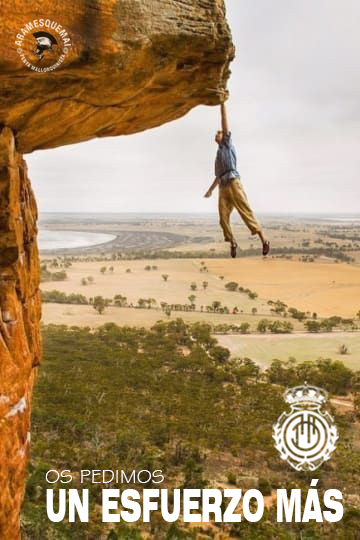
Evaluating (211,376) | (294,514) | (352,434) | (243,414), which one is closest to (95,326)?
(211,376)

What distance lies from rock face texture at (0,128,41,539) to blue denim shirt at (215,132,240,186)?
245 centimetres

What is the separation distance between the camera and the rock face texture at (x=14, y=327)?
16.9 ft

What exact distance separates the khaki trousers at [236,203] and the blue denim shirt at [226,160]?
10cm

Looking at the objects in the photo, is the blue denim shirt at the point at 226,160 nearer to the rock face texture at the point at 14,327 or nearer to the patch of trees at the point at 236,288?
the rock face texture at the point at 14,327

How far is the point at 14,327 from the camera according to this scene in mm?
5441

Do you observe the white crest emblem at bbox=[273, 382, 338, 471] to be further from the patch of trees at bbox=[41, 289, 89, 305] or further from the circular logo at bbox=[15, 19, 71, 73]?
the patch of trees at bbox=[41, 289, 89, 305]

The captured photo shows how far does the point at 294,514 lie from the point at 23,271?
1452 centimetres

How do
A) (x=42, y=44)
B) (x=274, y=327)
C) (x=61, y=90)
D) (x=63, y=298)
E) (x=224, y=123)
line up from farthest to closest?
(x=63, y=298)
(x=274, y=327)
(x=224, y=123)
(x=61, y=90)
(x=42, y=44)

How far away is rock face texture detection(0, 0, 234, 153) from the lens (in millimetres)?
4359

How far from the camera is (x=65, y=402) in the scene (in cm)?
2489

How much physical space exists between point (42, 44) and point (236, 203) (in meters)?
2.94

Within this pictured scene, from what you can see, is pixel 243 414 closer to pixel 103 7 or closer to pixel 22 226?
pixel 22 226

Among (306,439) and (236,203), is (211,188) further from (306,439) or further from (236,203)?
(306,439)

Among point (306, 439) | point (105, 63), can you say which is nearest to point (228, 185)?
point (105, 63)
